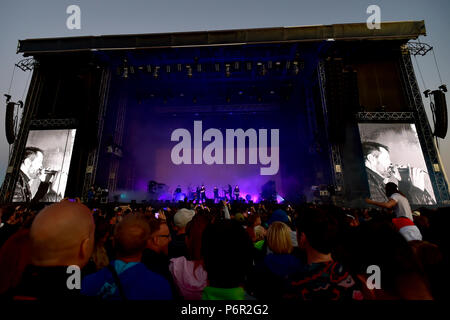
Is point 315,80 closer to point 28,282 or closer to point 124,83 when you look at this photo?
point 124,83

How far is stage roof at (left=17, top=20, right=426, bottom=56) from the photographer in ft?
39.3

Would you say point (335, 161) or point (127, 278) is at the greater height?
point (335, 161)

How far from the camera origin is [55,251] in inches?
40.9

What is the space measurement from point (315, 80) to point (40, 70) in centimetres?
1949

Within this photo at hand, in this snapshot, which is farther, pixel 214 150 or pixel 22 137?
pixel 214 150

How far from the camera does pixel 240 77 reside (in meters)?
15.7

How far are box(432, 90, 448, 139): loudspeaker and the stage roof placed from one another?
4027 millimetres

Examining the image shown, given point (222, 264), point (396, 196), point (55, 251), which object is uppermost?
point (396, 196)

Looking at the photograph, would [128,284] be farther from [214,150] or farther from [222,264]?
[214,150]

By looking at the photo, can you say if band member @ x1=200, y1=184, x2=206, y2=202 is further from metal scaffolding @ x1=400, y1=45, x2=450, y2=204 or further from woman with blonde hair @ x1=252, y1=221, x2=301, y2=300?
woman with blonde hair @ x1=252, y1=221, x2=301, y2=300

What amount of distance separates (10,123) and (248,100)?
17.2 meters

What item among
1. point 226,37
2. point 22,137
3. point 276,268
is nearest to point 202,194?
point 226,37

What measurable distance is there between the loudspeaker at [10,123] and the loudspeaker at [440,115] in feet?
83.7

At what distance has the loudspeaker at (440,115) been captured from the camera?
1081 cm
